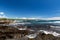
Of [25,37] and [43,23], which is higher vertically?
[43,23]

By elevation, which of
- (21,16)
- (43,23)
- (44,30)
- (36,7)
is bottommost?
(44,30)

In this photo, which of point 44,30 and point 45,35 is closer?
point 45,35

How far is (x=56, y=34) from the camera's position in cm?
228

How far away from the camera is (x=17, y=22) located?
253cm

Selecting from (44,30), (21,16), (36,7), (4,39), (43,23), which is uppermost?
(36,7)

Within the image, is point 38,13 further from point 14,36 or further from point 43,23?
point 14,36

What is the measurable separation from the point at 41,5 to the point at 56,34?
28.2 inches

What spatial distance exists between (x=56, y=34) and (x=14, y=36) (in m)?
0.95

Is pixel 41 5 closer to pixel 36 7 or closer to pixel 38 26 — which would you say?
pixel 36 7

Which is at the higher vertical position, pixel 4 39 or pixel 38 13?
pixel 38 13

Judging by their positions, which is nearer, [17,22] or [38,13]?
[38,13]

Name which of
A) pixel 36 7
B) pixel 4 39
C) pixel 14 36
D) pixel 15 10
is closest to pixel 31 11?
pixel 36 7

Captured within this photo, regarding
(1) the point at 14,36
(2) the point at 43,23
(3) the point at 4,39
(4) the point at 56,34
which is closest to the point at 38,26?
(2) the point at 43,23

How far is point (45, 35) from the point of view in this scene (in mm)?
2227
